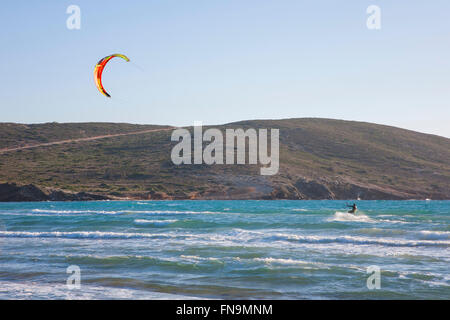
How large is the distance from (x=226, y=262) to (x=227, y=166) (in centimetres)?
6856

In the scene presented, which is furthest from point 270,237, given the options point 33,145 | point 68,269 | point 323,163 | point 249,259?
point 33,145

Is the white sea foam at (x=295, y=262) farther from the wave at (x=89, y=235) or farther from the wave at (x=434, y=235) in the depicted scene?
the wave at (x=434, y=235)

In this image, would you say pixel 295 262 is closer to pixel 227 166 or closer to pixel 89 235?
pixel 89 235

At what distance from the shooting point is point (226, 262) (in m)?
16.5

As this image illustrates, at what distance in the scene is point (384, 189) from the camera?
275 ft

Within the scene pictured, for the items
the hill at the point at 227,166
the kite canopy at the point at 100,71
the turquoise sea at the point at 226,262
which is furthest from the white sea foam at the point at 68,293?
the hill at the point at 227,166

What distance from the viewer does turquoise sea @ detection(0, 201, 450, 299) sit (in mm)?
12328

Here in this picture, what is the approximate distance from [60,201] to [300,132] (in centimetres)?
6205

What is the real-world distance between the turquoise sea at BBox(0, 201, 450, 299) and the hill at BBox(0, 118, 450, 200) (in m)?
48.4

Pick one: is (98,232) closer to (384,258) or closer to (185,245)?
(185,245)

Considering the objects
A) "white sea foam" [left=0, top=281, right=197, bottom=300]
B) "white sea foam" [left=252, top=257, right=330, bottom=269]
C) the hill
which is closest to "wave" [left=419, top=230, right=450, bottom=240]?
"white sea foam" [left=252, top=257, right=330, bottom=269]

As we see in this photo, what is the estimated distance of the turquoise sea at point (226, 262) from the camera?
12.3m

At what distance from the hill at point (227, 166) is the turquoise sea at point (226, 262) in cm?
4842

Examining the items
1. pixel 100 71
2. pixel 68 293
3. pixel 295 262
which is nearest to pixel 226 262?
pixel 295 262
